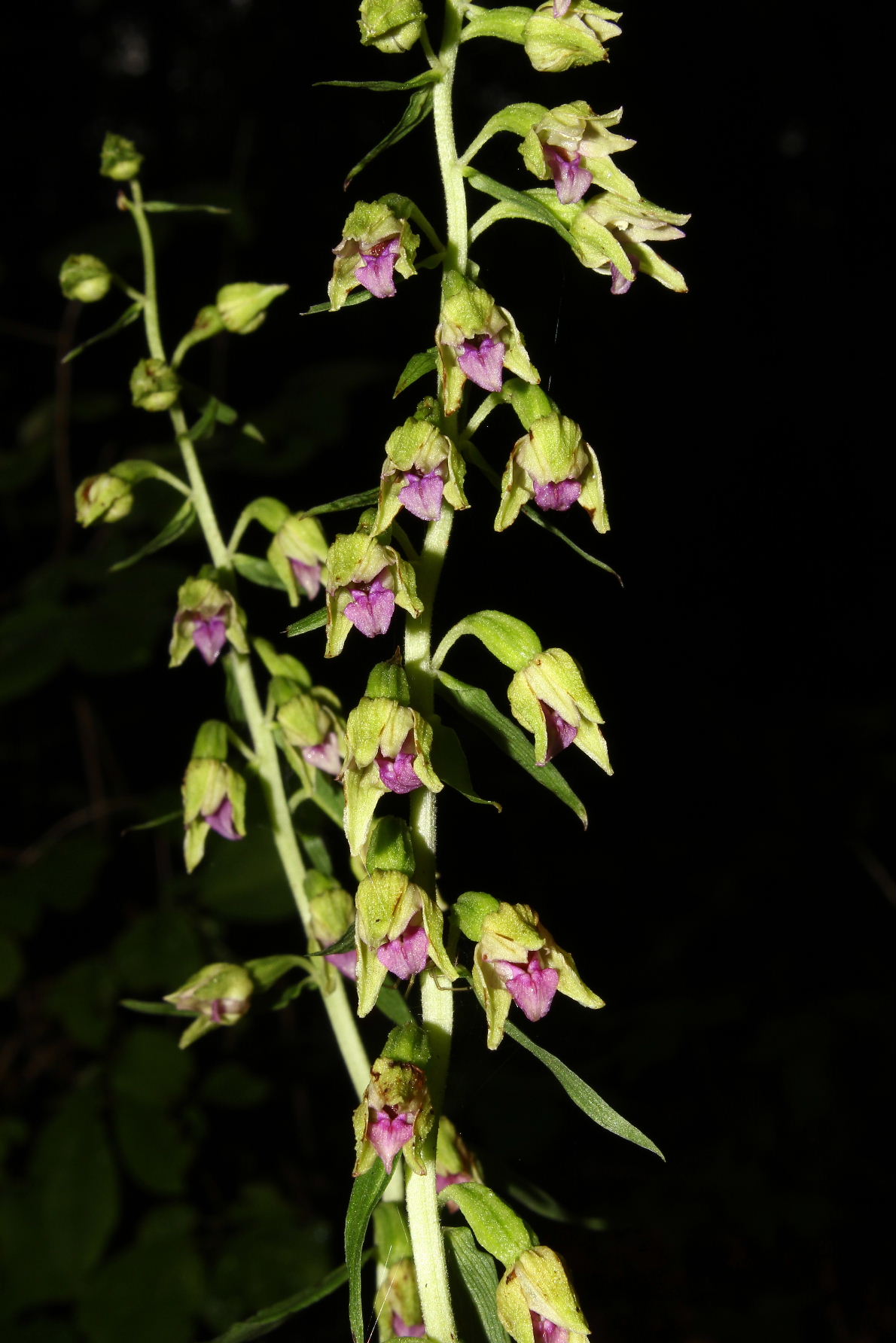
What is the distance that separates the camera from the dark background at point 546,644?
2510mm

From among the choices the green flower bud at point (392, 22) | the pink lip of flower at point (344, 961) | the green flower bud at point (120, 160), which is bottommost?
the pink lip of flower at point (344, 961)

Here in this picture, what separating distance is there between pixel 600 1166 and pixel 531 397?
10.8 feet

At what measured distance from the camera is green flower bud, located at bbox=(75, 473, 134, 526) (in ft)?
4.33

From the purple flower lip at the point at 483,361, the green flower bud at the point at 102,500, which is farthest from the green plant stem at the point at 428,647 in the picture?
the green flower bud at the point at 102,500

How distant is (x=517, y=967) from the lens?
0.97 meters

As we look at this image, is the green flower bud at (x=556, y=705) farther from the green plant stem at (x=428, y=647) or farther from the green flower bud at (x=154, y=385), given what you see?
the green flower bud at (x=154, y=385)

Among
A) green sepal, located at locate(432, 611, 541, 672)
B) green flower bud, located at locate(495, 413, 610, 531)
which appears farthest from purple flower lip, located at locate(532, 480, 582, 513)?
green sepal, located at locate(432, 611, 541, 672)

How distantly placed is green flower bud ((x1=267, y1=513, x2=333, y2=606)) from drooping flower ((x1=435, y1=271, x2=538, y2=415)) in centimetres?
33

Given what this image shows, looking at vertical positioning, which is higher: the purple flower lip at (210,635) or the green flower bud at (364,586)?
the green flower bud at (364,586)

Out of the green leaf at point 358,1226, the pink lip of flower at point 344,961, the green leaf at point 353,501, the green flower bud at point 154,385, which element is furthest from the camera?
the green flower bud at point 154,385

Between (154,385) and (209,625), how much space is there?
27cm

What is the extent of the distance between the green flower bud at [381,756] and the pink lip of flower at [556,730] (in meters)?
0.13

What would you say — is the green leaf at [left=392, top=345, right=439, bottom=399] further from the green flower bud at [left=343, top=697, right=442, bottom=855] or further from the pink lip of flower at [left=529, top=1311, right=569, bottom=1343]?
the pink lip of flower at [left=529, top=1311, right=569, bottom=1343]

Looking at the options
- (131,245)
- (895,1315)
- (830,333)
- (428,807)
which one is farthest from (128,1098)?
(830,333)
